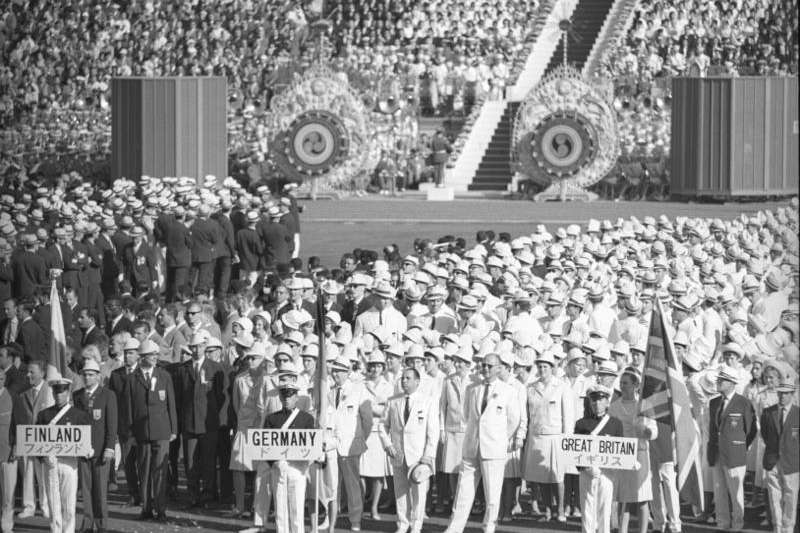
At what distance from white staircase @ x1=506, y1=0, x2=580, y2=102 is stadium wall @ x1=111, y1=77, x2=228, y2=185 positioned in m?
8.40

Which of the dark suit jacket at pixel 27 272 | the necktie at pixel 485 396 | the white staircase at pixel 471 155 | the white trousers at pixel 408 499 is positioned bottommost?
the white trousers at pixel 408 499

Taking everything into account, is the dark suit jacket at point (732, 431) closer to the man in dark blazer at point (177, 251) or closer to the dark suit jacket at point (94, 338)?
the dark suit jacket at point (94, 338)

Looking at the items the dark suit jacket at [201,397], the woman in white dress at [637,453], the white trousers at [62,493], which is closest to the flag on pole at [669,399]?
the woman in white dress at [637,453]

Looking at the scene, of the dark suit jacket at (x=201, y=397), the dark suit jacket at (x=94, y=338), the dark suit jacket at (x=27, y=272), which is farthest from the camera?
the dark suit jacket at (x=27, y=272)

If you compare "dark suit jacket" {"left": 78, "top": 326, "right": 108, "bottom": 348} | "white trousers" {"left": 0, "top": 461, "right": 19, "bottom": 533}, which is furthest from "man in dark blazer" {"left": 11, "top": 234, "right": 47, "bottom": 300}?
"white trousers" {"left": 0, "top": 461, "right": 19, "bottom": 533}

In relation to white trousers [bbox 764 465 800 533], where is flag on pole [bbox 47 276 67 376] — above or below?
above

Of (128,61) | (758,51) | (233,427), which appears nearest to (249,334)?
(233,427)

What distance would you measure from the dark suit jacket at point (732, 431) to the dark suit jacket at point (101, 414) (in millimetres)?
5266

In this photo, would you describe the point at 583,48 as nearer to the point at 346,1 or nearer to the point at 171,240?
the point at 346,1

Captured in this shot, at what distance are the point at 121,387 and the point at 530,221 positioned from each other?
20.3m

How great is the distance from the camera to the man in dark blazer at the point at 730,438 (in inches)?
703

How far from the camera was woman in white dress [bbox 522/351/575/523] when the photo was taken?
18328 millimetres

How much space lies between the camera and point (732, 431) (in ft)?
58.7

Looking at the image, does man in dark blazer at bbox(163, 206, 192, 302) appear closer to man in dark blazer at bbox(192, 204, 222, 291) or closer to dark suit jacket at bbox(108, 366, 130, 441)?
man in dark blazer at bbox(192, 204, 222, 291)
